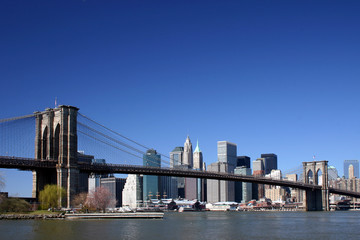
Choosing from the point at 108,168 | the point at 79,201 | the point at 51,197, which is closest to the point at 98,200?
the point at 108,168

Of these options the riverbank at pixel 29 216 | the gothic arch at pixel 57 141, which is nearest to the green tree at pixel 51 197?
the riverbank at pixel 29 216

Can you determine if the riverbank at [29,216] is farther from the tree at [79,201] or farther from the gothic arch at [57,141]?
the gothic arch at [57,141]

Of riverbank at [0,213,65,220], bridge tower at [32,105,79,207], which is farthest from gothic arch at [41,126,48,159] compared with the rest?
riverbank at [0,213,65,220]

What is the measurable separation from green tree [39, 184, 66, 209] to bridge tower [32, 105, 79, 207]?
1.74 meters

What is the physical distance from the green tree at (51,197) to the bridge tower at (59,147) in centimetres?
174

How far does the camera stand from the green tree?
67000 millimetres

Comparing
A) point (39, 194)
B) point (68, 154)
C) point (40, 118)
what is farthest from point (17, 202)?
point (40, 118)

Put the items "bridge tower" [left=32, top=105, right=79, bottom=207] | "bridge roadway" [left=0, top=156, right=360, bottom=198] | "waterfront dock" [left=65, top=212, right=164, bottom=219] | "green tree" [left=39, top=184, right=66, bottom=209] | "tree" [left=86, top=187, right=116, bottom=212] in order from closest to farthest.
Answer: "waterfront dock" [left=65, top=212, right=164, bottom=219]
"bridge roadway" [left=0, top=156, right=360, bottom=198]
"green tree" [left=39, top=184, right=66, bottom=209]
"bridge tower" [left=32, top=105, right=79, bottom=207]
"tree" [left=86, top=187, right=116, bottom=212]

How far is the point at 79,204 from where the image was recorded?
239 ft

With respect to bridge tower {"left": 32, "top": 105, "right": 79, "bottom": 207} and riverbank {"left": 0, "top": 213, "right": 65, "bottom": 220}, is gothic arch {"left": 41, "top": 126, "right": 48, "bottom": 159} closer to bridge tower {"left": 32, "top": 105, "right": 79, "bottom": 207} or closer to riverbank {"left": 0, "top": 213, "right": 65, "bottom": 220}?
bridge tower {"left": 32, "top": 105, "right": 79, "bottom": 207}

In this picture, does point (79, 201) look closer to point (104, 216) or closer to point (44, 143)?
point (104, 216)

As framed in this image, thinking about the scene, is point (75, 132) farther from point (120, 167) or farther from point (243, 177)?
point (243, 177)

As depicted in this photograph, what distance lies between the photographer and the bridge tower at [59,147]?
232 ft

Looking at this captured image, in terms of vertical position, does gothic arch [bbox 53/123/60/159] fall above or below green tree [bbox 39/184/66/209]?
above
